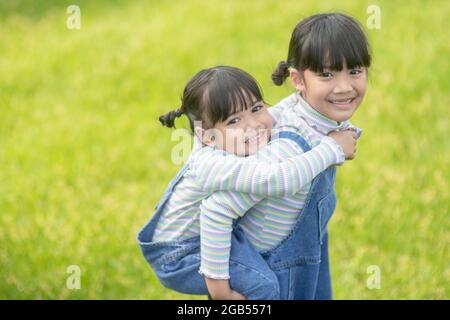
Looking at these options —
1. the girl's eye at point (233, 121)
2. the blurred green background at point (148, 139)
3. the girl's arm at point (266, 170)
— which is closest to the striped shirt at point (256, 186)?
the girl's arm at point (266, 170)

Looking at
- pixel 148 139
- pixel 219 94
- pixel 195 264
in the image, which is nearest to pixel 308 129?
pixel 219 94

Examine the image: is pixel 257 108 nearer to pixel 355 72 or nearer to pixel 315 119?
pixel 315 119

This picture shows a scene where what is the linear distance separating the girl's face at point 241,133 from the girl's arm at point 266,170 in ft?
0.12

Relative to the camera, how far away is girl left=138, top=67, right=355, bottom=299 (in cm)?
265

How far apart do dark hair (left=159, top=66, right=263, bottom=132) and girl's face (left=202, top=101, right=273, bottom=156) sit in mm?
23

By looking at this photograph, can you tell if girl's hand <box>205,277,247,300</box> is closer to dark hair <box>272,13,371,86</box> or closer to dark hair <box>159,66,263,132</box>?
dark hair <box>159,66,263,132</box>

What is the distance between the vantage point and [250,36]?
8438 mm

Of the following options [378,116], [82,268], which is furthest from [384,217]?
[82,268]

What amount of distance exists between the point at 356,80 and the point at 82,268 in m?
2.75

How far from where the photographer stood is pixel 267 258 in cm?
288

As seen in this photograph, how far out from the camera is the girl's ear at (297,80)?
2871 millimetres

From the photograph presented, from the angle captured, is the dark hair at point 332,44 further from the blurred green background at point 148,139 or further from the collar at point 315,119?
the blurred green background at point 148,139

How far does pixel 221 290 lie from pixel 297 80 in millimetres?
851

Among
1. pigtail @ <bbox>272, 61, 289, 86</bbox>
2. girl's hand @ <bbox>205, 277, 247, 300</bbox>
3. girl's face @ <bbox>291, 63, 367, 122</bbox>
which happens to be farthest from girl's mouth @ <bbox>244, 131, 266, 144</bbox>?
girl's hand @ <bbox>205, 277, 247, 300</bbox>
